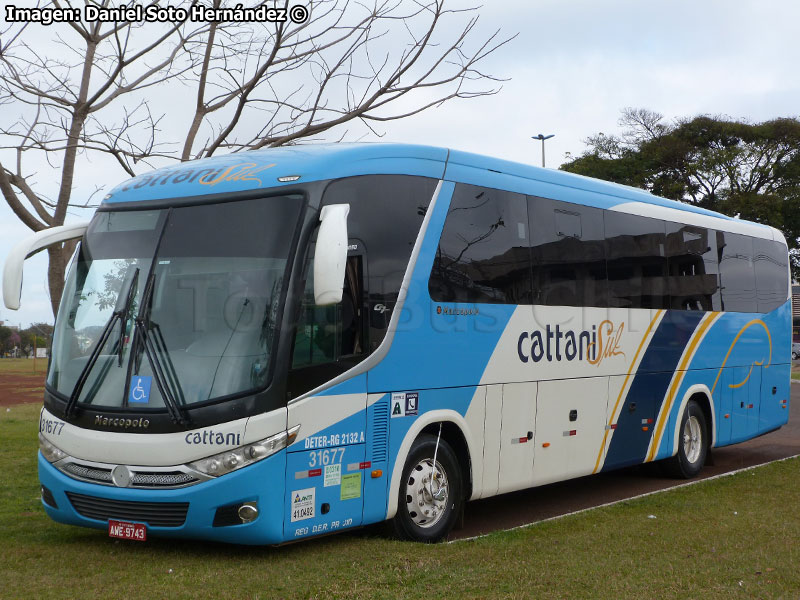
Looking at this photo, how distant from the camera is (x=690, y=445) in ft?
44.5

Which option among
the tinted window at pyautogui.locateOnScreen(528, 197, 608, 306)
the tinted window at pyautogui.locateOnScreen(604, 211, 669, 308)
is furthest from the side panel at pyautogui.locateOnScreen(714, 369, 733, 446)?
the tinted window at pyautogui.locateOnScreen(528, 197, 608, 306)

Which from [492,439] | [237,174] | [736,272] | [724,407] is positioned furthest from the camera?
[736,272]

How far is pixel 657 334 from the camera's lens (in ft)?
40.5

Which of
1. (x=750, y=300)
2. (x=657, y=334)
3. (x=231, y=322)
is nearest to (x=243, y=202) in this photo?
(x=231, y=322)

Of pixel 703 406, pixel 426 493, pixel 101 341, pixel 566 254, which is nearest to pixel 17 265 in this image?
pixel 101 341

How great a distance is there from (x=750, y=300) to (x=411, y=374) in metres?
8.02

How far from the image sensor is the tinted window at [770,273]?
15.0m

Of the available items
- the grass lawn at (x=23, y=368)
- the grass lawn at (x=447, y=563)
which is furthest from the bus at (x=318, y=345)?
the grass lawn at (x=23, y=368)

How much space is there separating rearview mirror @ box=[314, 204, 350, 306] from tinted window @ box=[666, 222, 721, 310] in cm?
675

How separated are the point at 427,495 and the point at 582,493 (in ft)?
13.8

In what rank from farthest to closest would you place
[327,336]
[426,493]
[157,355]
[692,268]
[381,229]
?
[692,268]
[426,493]
[381,229]
[327,336]
[157,355]

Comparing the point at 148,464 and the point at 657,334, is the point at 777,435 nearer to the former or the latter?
the point at 657,334

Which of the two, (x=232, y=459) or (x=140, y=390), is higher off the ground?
(x=140, y=390)

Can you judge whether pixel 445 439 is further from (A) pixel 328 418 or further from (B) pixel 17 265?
(B) pixel 17 265
